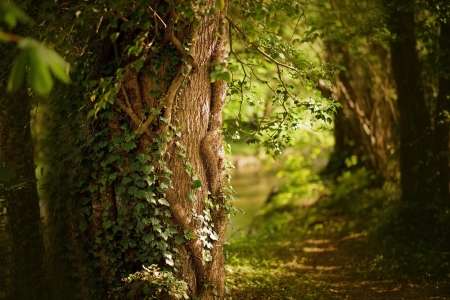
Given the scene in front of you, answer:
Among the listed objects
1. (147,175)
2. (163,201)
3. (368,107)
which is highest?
(368,107)

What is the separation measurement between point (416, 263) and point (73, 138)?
518cm

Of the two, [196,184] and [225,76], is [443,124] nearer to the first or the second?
[196,184]

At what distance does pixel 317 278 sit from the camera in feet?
23.5

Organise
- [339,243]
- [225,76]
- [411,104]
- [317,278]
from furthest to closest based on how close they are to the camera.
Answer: [339,243] → [411,104] → [317,278] → [225,76]

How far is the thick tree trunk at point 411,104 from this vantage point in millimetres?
7551

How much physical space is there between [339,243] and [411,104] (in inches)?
125

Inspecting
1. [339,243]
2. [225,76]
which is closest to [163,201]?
[225,76]

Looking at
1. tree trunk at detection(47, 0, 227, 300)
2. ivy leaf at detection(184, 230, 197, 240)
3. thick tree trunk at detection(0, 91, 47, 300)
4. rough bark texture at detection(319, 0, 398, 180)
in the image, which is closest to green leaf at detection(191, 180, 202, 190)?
tree trunk at detection(47, 0, 227, 300)

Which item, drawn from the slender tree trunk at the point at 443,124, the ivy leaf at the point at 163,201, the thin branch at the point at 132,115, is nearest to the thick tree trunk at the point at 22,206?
the thin branch at the point at 132,115

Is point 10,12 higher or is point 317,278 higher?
point 10,12

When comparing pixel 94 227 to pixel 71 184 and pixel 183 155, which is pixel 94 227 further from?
pixel 183 155

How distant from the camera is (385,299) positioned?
6027 mm

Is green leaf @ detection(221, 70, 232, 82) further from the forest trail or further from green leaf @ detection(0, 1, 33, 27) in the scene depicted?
the forest trail

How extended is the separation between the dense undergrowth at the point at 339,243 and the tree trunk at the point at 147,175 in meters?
1.50
